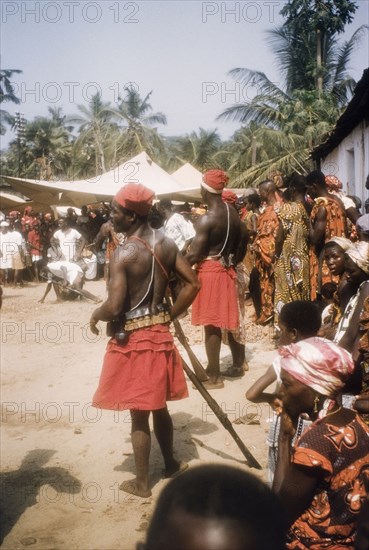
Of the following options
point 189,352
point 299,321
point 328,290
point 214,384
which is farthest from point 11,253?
point 299,321

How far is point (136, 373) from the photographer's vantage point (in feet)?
11.7

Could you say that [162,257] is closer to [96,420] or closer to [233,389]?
[96,420]

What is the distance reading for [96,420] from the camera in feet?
16.8

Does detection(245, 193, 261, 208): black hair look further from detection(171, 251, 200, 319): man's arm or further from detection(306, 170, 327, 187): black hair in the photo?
detection(171, 251, 200, 319): man's arm

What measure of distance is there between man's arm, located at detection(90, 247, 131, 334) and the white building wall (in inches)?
369

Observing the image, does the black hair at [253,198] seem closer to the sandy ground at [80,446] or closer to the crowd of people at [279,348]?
the crowd of people at [279,348]

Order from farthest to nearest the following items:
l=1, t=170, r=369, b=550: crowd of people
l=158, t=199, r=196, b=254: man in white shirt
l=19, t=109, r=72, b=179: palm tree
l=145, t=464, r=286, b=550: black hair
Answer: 1. l=19, t=109, r=72, b=179: palm tree
2. l=158, t=199, r=196, b=254: man in white shirt
3. l=1, t=170, r=369, b=550: crowd of people
4. l=145, t=464, r=286, b=550: black hair

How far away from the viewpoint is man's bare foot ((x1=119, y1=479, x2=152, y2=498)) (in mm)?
3711

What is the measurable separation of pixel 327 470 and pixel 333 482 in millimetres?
72

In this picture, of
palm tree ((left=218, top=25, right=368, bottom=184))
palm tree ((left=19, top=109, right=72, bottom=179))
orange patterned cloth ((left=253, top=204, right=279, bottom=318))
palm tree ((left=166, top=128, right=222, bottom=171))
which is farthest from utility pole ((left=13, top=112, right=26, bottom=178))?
orange patterned cloth ((left=253, top=204, right=279, bottom=318))

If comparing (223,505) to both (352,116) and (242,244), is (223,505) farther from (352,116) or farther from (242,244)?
(352,116)

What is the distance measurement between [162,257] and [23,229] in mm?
15213

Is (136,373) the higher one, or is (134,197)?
(134,197)

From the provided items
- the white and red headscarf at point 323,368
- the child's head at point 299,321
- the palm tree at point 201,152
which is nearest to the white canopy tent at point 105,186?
the child's head at point 299,321
